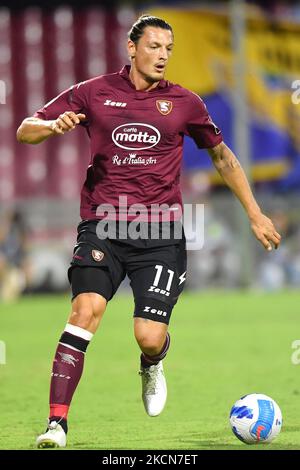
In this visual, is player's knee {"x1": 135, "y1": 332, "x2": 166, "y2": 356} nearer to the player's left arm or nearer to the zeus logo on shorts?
the zeus logo on shorts

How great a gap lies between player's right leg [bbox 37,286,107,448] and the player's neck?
1.40 meters

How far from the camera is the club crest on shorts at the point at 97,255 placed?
23.1 ft

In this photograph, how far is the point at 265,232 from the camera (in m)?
7.16

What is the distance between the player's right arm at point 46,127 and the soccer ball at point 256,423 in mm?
1944

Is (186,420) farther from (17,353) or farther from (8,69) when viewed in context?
(8,69)

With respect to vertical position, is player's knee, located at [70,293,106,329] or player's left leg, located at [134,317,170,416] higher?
player's knee, located at [70,293,106,329]

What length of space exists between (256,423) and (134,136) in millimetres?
1913

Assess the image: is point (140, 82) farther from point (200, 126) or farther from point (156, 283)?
point (156, 283)

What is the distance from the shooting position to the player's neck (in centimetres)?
732

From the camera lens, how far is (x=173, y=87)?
741 cm

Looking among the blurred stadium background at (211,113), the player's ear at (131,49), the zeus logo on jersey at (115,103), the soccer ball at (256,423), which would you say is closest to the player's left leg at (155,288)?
the soccer ball at (256,423)

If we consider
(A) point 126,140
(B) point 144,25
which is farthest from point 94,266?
(B) point 144,25

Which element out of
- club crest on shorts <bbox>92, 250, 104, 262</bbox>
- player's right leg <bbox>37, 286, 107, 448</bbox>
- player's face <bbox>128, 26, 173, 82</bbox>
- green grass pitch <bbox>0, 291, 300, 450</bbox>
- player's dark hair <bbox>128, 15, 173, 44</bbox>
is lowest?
green grass pitch <bbox>0, 291, 300, 450</bbox>

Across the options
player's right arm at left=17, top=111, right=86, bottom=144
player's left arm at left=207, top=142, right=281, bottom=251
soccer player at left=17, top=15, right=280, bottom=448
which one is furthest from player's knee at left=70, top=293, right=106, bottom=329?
player's left arm at left=207, top=142, right=281, bottom=251
